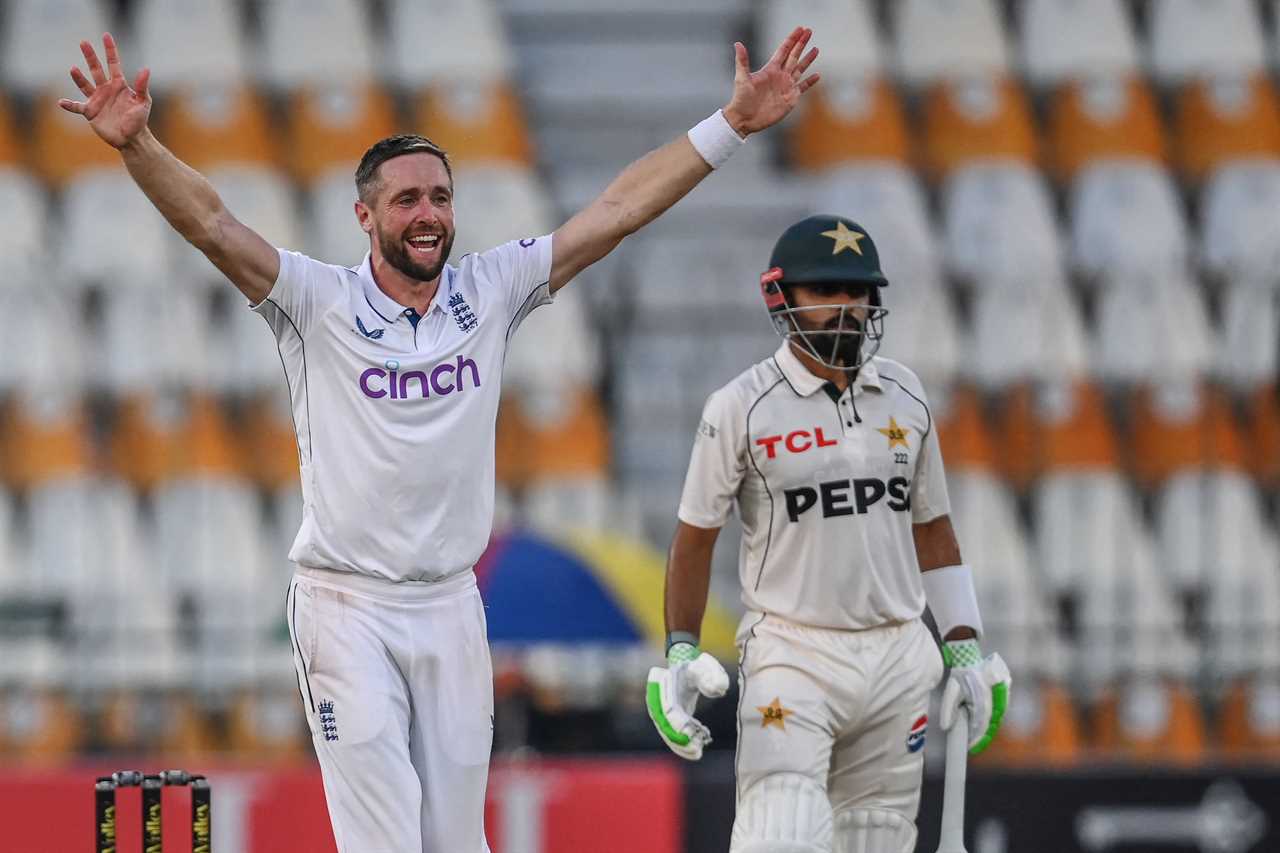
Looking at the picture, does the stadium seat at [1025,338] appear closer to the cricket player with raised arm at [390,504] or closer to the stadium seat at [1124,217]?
the stadium seat at [1124,217]

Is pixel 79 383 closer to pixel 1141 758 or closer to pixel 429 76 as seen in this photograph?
pixel 429 76

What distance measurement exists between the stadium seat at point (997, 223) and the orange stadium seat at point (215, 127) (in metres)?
4.01

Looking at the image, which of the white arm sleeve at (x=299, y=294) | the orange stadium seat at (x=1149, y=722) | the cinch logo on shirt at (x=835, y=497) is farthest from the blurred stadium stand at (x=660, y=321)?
the white arm sleeve at (x=299, y=294)

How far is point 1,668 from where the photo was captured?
9719mm

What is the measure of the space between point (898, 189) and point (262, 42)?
401cm

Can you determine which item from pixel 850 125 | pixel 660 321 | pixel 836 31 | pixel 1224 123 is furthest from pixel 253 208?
pixel 1224 123

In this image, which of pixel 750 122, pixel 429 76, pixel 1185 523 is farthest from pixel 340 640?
pixel 429 76

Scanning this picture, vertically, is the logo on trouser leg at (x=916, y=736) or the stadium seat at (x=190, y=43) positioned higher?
the stadium seat at (x=190, y=43)

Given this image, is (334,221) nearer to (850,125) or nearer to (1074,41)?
(850,125)

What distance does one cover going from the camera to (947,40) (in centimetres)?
1284

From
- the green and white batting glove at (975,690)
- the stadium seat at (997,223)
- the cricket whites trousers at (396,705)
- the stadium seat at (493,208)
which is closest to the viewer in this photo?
the cricket whites trousers at (396,705)

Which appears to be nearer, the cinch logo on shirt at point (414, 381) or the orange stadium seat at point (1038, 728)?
the cinch logo on shirt at point (414, 381)

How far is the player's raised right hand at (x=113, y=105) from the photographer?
4480 millimetres

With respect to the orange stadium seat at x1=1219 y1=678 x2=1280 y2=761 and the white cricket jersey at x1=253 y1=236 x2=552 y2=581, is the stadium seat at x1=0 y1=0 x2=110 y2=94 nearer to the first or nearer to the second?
the orange stadium seat at x1=1219 y1=678 x2=1280 y2=761
